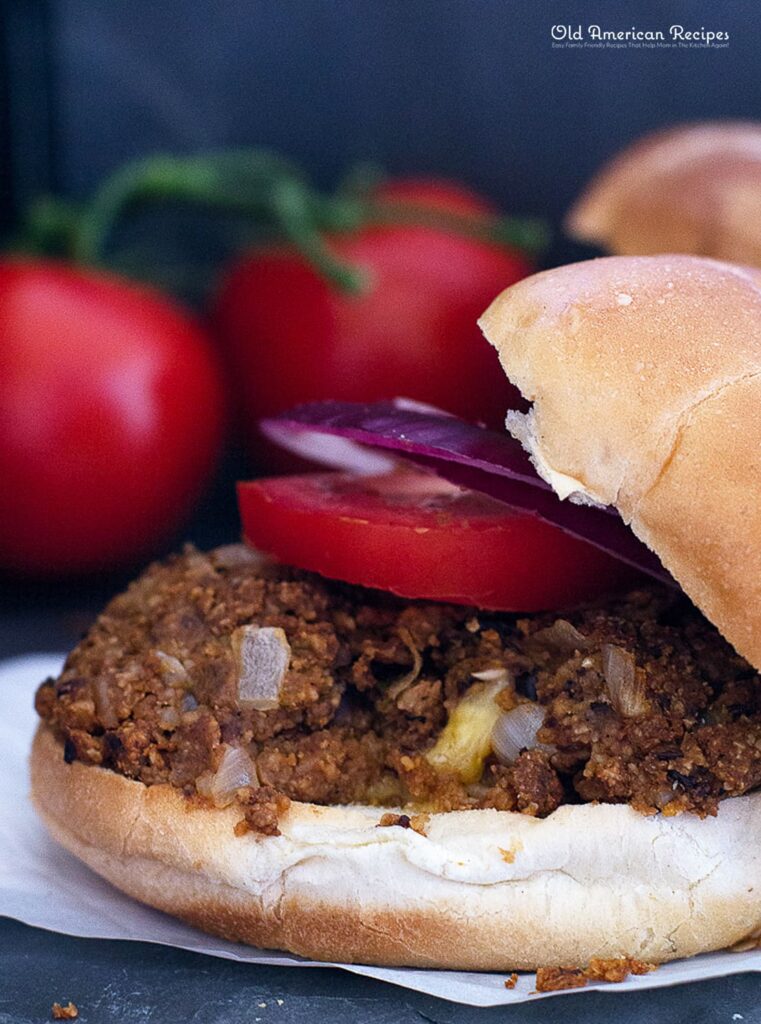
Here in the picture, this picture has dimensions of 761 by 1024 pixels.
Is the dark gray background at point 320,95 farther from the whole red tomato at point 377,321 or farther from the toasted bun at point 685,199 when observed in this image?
the whole red tomato at point 377,321


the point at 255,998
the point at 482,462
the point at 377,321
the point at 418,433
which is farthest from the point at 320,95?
the point at 255,998

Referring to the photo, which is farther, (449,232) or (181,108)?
(181,108)

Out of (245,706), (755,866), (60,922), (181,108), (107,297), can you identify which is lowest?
(60,922)

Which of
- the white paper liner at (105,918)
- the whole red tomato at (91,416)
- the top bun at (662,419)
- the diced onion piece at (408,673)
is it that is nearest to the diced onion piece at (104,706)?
the white paper liner at (105,918)

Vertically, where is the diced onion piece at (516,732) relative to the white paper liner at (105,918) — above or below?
above

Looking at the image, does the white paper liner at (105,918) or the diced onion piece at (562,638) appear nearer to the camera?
the white paper liner at (105,918)

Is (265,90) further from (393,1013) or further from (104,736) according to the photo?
(393,1013)

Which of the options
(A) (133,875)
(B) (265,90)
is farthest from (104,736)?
(B) (265,90)

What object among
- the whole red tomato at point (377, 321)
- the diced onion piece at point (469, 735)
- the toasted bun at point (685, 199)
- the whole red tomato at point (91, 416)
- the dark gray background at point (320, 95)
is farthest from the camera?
the dark gray background at point (320, 95)
